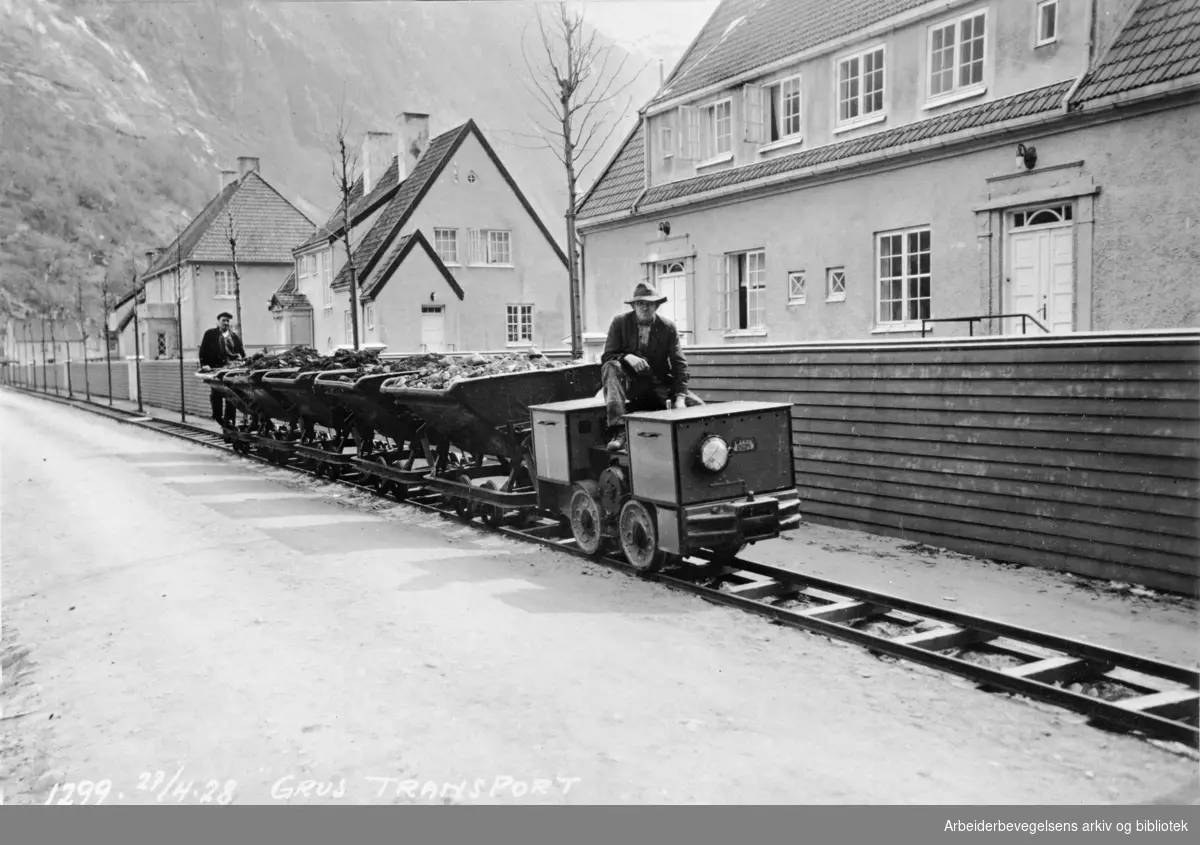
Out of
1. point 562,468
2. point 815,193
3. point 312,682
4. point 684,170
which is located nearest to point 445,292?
point 684,170

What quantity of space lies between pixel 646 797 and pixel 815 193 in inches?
619

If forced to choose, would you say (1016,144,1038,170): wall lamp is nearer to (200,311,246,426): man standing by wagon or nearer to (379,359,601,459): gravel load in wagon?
(379,359,601,459): gravel load in wagon

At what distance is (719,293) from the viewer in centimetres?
2097

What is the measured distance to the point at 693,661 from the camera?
6133mm

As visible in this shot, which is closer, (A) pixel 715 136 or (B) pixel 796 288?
A: (B) pixel 796 288

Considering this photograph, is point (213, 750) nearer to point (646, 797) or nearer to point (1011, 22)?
point (646, 797)

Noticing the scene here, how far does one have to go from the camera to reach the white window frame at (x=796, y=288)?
1889 centimetres

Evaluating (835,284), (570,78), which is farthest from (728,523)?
(570,78)

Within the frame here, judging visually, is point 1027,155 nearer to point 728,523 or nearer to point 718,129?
point 718,129

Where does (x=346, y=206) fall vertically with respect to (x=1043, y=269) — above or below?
above

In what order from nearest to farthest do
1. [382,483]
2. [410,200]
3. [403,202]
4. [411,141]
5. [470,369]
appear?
[470,369] < [382,483] < [410,200] < [403,202] < [411,141]

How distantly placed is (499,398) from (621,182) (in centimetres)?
1448

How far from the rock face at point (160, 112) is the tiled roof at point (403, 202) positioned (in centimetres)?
1779

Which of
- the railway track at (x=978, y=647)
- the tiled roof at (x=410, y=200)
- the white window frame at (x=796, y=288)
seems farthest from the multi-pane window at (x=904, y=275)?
the tiled roof at (x=410, y=200)
